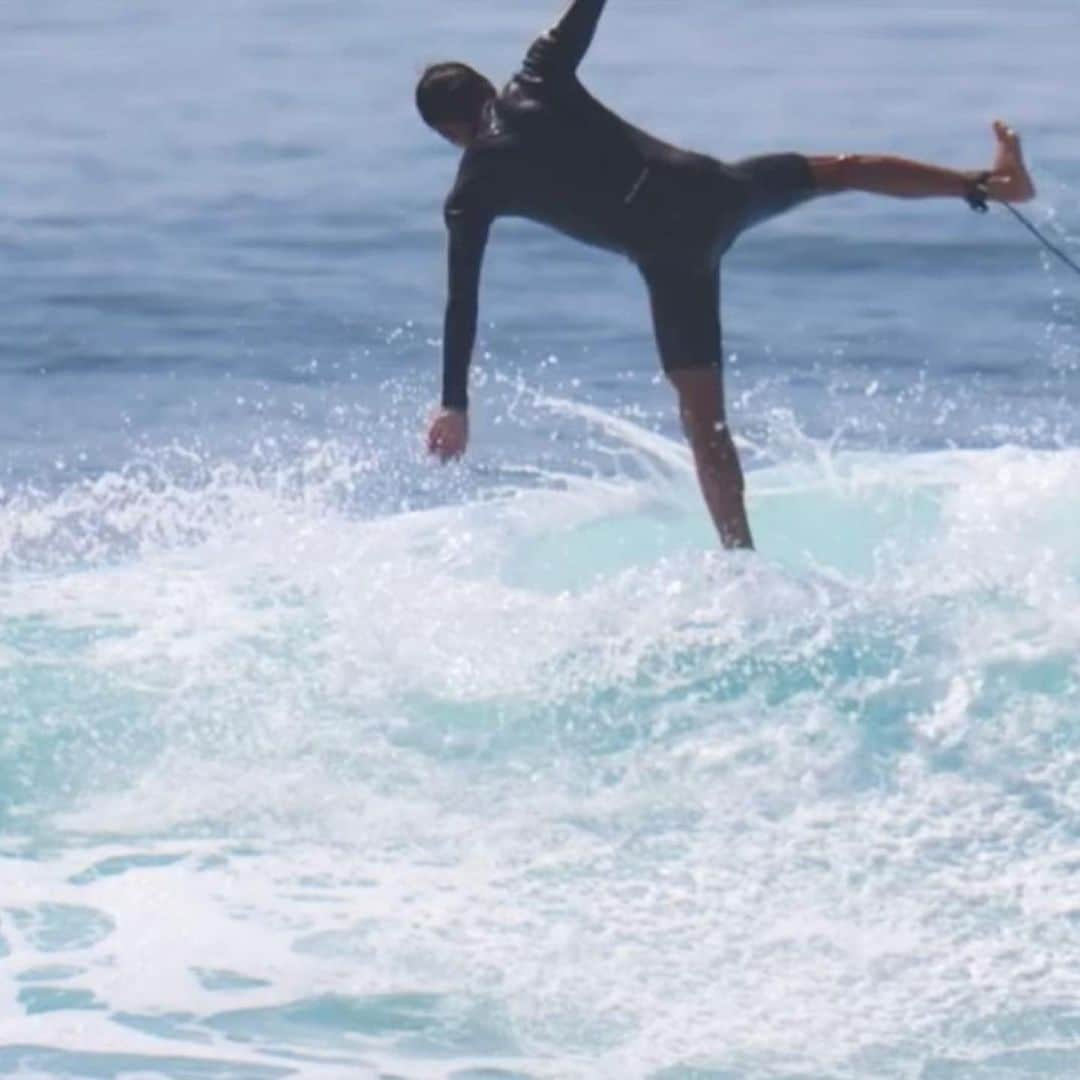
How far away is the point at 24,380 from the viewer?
39.0 ft

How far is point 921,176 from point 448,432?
4.59ft

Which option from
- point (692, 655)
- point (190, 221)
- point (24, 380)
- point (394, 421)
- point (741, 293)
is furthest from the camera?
point (190, 221)

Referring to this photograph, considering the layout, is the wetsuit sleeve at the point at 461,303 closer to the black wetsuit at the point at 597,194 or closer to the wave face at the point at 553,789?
the black wetsuit at the point at 597,194

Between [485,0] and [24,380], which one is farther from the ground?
[485,0]

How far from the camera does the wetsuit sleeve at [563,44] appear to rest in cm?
750

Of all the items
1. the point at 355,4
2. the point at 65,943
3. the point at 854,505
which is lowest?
the point at 65,943

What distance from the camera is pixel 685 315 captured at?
765 centimetres

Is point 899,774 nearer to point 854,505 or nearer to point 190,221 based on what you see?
point 854,505

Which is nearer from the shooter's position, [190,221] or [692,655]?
[692,655]

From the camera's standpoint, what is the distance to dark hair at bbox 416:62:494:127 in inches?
293

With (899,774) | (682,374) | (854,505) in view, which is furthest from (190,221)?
(899,774)

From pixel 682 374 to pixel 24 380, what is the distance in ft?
15.9

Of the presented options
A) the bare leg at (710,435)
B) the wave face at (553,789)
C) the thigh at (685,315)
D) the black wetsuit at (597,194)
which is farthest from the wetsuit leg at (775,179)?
the wave face at (553,789)

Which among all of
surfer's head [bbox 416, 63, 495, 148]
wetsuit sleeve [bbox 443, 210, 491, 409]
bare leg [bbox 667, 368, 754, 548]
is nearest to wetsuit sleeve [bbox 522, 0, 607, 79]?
surfer's head [bbox 416, 63, 495, 148]
